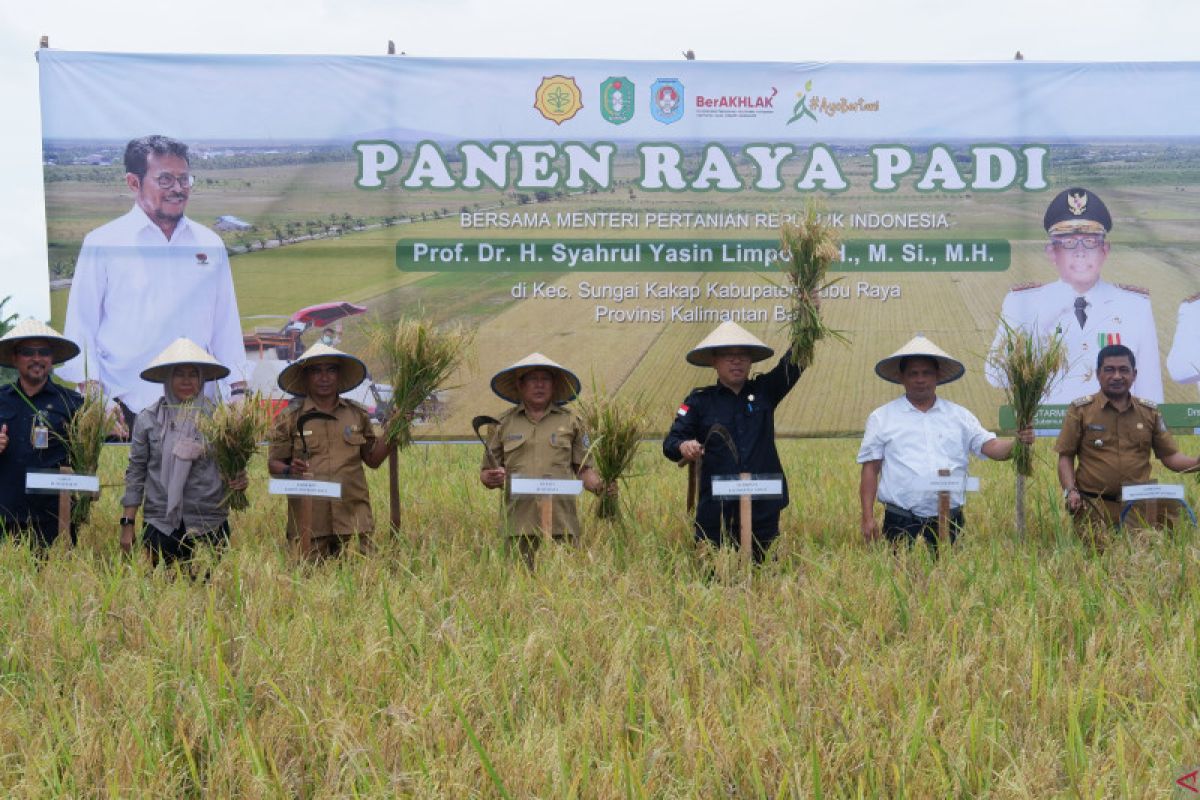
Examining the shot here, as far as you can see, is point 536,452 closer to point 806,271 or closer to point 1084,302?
point 806,271

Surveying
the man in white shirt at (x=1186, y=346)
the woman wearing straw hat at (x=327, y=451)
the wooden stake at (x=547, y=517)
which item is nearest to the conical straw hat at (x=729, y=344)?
the wooden stake at (x=547, y=517)

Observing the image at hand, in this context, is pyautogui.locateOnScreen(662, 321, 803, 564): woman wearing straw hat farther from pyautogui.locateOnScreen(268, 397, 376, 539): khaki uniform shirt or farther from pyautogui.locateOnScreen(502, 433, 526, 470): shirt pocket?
pyautogui.locateOnScreen(268, 397, 376, 539): khaki uniform shirt

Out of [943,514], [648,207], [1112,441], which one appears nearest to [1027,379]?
[1112,441]

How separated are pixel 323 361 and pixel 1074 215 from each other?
7010mm

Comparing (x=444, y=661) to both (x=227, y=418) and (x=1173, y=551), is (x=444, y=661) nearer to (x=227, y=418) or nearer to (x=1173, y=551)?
(x=227, y=418)

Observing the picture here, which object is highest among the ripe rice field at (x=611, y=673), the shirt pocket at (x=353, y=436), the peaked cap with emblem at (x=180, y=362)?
the peaked cap with emblem at (x=180, y=362)

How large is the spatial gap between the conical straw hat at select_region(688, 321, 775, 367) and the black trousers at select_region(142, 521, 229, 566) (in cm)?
272

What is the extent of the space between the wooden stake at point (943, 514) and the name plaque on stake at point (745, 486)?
855mm

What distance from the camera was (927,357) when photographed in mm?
6207

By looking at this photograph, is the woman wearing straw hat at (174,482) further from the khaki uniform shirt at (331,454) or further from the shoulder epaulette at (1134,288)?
the shoulder epaulette at (1134,288)

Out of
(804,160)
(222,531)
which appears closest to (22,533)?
(222,531)

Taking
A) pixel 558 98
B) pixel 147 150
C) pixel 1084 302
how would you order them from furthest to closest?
pixel 1084 302 → pixel 558 98 → pixel 147 150

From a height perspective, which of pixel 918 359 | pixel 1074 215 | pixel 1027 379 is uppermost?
pixel 1074 215

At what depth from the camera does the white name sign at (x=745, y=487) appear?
562 centimetres
